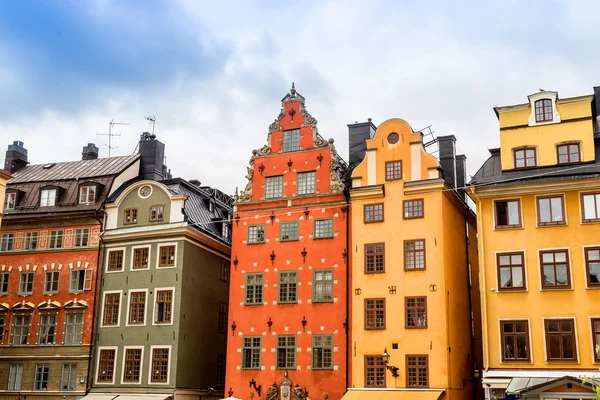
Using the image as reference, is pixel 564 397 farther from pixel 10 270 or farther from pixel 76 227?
pixel 10 270

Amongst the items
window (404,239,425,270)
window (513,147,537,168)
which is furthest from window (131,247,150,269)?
window (513,147,537,168)

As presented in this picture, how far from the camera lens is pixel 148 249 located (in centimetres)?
4250

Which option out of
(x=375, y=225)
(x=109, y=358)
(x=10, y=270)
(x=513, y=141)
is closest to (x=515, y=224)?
(x=513, y=141)

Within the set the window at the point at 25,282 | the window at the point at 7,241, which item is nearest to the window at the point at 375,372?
the window at the point at 25,282

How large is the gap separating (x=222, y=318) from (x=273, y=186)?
9919mm

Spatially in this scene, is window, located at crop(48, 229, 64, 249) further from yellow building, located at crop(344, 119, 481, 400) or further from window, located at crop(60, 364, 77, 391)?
yellow building, located at crop(344, 119, 481, 400)

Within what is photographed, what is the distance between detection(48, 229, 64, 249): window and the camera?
147 ft

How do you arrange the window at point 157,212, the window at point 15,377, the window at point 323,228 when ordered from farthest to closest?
the window at point 15,377 → the window at point 157,212 → the window at point 323,228

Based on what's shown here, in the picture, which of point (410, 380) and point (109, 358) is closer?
point (410, 380)

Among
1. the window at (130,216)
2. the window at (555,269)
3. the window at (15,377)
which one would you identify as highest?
the window at (130,216)

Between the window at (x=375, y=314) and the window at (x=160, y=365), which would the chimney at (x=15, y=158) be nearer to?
the window at (x=160, y=365)

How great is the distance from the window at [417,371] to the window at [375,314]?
222 centimetres

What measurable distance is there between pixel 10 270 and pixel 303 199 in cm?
1974

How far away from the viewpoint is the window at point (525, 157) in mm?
34562
